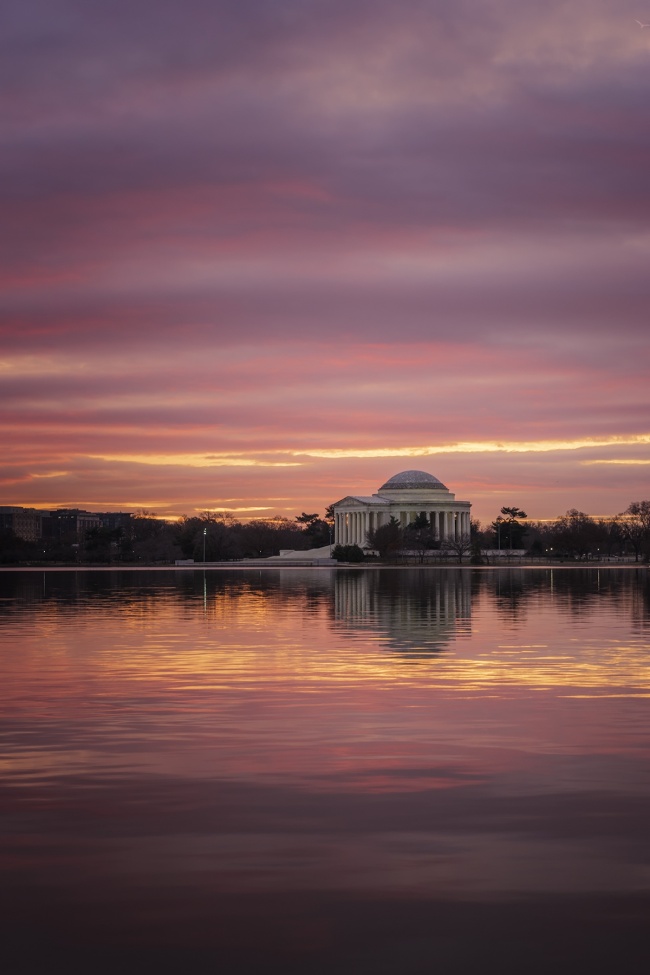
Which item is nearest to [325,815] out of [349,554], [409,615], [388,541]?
[409,615]

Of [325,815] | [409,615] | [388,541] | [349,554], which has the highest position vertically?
[388,541]

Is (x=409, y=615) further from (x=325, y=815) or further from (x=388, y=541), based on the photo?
(x=388, y=541)

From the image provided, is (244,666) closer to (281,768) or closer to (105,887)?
(281,768)

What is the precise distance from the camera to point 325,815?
1204 centimetres

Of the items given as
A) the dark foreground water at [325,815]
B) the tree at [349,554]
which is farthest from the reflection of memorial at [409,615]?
the tree at [349,554]

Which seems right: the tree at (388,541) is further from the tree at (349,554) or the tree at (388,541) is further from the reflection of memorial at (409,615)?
the reflection of memorial at (409,615)

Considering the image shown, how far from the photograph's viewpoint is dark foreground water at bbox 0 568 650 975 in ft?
27.7

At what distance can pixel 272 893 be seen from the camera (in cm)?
944

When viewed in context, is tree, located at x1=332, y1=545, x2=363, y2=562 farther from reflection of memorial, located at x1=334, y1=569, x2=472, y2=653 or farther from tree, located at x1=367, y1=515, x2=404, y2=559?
reflection of memorial, located at x1=334, y1=569, x2=472, y2=653

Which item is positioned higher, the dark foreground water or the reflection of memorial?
the reflection of memorial

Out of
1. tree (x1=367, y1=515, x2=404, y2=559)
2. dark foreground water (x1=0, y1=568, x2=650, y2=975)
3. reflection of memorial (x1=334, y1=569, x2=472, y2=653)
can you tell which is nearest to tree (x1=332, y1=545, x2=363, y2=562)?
tree (x1=367, y1=515, x2=404, y2=559)

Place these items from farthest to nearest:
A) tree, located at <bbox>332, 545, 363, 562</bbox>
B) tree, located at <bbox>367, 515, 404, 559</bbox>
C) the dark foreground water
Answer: tree, located at <bbox>367, 515, 404, 559</bbox> → tree, located at <bbox>332, 545, 363, 562</bbox> → the dark foreground water

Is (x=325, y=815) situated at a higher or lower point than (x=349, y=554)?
lower

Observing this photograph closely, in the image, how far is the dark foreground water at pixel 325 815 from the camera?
27.7ft
